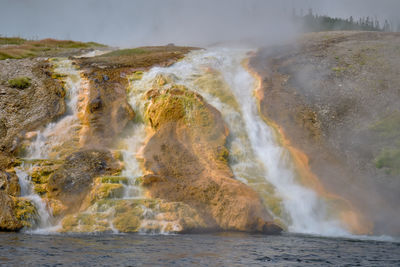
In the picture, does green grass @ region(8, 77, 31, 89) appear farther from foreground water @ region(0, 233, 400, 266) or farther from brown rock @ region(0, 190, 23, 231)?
foreground water @ region(0, 233, 400, 266)

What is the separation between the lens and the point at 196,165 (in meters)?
17.7

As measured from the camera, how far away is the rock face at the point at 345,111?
17688mm

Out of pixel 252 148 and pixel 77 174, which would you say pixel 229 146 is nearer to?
pixel 252 148

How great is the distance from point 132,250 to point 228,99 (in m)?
14.4

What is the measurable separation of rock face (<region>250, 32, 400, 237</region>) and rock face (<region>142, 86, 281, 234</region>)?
4.14 meters

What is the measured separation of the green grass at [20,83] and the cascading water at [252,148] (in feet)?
23.8

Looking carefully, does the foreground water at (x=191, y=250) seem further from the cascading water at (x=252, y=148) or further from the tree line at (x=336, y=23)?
the tree line at (x=336, y=23)

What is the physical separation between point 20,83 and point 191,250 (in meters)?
18.3

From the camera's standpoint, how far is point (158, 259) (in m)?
9.35

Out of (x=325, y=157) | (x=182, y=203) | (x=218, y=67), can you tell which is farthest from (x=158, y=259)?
(x=218, y=67)

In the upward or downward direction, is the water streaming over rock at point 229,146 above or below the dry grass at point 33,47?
below

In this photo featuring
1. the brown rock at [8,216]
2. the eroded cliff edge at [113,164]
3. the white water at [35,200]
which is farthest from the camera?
the eroded cliff edge at [113,164]

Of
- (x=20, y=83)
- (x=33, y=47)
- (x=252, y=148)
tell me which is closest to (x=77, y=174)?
(x=252, y=148)

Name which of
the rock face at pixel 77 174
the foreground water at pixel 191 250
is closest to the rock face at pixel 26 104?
the rock face at pixel 77 174
